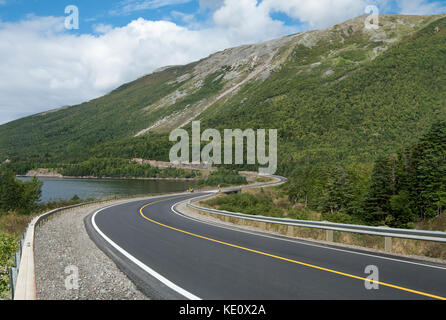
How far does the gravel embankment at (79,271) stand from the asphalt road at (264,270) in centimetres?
36

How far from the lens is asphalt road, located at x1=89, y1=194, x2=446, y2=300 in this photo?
5738 millimetres

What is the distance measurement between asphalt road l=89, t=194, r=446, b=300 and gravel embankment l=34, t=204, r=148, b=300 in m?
0.36

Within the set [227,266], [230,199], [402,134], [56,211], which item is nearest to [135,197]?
[230,199]

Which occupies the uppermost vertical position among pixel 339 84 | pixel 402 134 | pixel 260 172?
pixel 339 84

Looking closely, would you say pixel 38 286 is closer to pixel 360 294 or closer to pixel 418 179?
pixel 360 294

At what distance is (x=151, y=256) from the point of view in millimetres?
9070

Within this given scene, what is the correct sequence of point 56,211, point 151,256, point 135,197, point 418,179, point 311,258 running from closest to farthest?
point 311,258
point 151,256
point 56,211
point 418,179
point 135,197

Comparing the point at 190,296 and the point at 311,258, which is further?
the point at 311,258

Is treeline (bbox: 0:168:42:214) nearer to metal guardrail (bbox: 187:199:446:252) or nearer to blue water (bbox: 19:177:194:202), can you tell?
blue water (bbox: 19:177:194:202)

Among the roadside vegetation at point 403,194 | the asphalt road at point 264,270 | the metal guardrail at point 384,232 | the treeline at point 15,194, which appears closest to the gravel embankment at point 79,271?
the asphalt road at point 264,270

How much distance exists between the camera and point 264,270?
723 centimetres

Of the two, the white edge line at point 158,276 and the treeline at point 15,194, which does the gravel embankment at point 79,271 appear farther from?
the treeline at point 15,194

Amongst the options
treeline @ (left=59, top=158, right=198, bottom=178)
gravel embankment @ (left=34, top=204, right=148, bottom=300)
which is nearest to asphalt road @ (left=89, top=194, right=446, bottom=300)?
gravel embankment @ (left=34, top=204, right=148, bottom=300)
